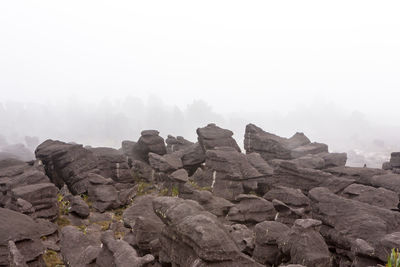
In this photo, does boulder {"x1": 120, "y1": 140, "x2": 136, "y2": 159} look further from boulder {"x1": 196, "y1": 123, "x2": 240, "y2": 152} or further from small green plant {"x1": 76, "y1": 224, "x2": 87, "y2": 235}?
small green plant {"x1": 76, "y1": 224, "x2": 87, "y2": 235}

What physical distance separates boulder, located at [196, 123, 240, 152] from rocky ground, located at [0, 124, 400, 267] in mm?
200

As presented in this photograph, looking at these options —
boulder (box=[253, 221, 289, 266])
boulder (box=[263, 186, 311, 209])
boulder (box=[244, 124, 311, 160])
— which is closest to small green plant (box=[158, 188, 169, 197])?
boulder (box=[263, 186, 311, 209])

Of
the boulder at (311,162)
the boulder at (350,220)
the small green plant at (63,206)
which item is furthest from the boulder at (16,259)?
the boulder at (311,162)

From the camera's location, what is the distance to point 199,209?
20.3 metres

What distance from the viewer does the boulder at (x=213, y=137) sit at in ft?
178

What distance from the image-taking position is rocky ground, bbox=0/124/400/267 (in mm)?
18875

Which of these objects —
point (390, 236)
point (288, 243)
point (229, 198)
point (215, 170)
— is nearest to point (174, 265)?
point (288, 243)

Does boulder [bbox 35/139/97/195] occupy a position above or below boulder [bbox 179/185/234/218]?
below

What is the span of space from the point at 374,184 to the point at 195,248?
3180 centimetres

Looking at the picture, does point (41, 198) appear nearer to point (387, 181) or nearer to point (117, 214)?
point (117, 214)

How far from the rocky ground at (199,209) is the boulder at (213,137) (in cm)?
20

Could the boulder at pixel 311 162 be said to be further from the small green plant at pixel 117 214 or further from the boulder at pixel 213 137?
the small green plant at pixel 117 214

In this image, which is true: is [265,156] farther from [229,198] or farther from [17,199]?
[17,199]

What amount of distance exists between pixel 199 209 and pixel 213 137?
115 feet
